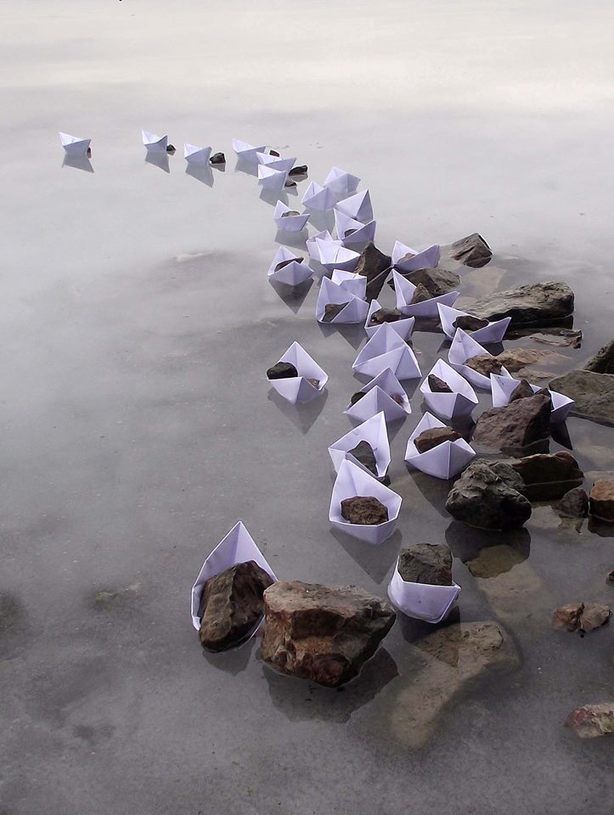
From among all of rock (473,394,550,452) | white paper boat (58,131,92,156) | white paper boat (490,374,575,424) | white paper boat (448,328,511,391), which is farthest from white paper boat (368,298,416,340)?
white paper boat (58,131,92,156)

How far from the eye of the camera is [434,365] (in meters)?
2.40

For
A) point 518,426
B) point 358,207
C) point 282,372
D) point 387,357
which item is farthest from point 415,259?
point 518,426

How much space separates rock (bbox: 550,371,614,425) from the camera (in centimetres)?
213

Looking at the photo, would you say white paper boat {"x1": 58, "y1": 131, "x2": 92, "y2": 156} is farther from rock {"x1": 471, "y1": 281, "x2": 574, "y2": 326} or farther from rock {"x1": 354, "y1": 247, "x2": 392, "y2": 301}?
rock {"x1": 471, "y1": 281, "x2": 574, "y2": 326}

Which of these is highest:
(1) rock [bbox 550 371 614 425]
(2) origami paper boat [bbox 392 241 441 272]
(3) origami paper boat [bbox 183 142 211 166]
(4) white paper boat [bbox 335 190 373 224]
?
(1) rock [bbox 550 371 614 425]

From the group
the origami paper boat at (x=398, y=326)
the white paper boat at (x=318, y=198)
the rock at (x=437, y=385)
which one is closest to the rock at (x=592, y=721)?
the rock at (x=437, y=385)

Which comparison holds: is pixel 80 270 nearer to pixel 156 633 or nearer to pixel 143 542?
pixel 143 542

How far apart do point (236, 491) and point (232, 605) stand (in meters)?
0.41

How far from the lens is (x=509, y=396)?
2176mm

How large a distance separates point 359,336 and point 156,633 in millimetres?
1277

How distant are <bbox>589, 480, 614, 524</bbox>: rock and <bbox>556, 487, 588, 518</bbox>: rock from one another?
12 millimetres

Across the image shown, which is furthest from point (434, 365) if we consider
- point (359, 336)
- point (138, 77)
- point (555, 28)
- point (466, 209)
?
point (555, 28)

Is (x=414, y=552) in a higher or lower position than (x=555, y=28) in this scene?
higher

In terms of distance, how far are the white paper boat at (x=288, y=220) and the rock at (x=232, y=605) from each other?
1948 mm
